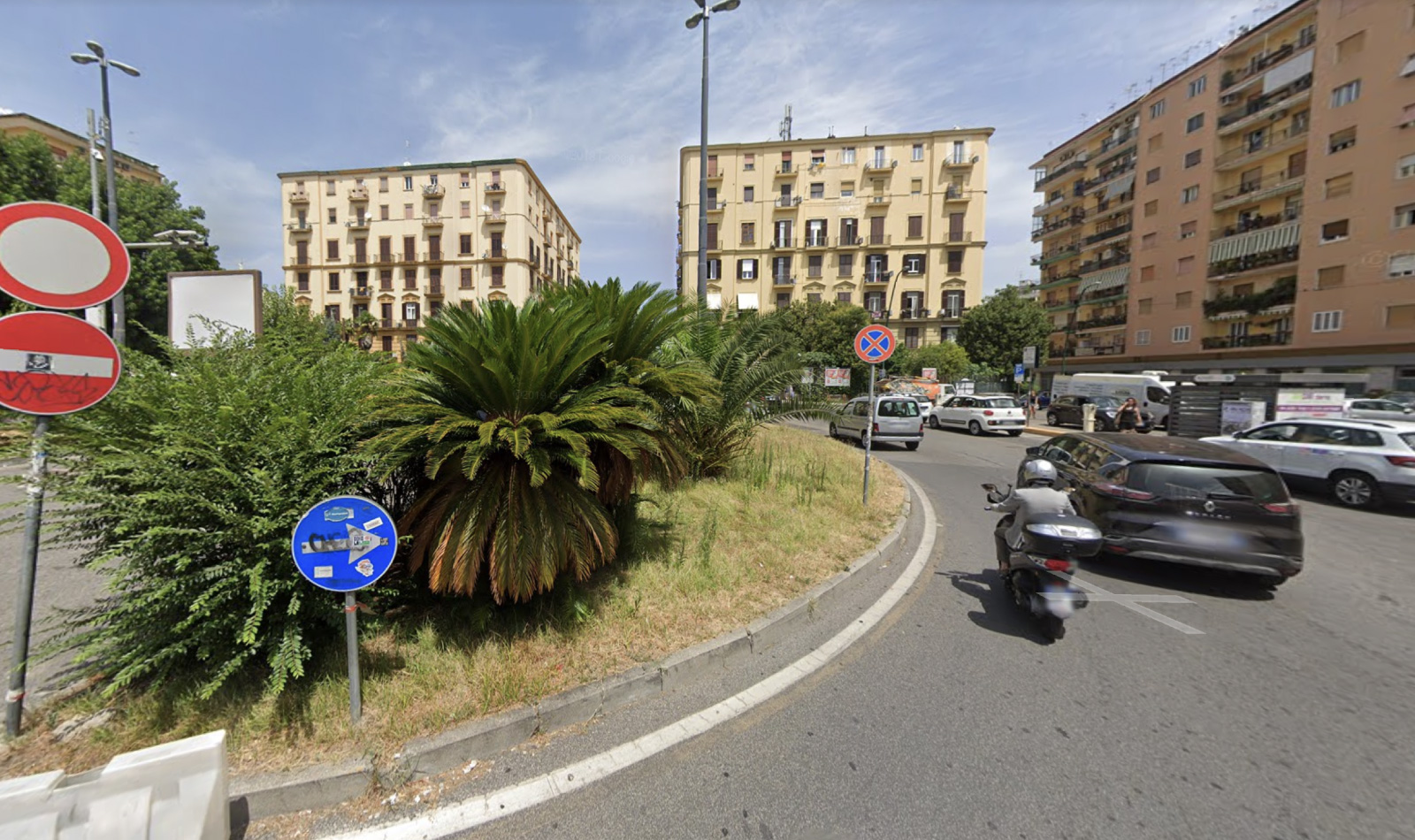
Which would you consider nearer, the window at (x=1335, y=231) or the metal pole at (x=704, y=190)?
the metal pole at (x=704, y=190)

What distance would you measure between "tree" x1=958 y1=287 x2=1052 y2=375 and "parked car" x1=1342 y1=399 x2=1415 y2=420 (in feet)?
78.4

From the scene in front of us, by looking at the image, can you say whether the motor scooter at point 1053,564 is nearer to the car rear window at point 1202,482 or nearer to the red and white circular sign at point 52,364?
the car rear window at point 1202,482

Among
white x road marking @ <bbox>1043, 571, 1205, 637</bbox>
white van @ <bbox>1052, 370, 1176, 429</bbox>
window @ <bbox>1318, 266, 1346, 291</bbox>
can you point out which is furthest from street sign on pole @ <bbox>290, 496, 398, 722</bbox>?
window @ <bbox>1318, 266, 1346, 291</bbox>

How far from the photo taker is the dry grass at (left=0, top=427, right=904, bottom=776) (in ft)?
8.26

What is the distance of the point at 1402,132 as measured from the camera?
2409 cm

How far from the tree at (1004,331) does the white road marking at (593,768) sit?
144 feet

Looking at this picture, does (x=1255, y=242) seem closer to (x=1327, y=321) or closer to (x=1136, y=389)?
(x=1327, y=321)

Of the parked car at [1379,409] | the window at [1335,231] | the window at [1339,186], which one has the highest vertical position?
the window at [1339,186]

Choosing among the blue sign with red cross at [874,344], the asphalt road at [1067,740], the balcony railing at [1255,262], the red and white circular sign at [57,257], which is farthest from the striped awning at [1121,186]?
the red and white circular sign at [57,257]

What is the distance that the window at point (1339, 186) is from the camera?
2639cm

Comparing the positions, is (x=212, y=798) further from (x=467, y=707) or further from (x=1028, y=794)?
(x=1028, y=794)

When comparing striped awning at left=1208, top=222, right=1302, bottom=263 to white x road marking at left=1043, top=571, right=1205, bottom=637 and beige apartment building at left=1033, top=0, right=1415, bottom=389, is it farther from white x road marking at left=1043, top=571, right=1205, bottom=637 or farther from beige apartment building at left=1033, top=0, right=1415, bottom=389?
white x road marking at left=1043, top=571, right=1205, bottom=637

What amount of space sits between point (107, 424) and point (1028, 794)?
16.5ft

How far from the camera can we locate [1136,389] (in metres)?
24.3
